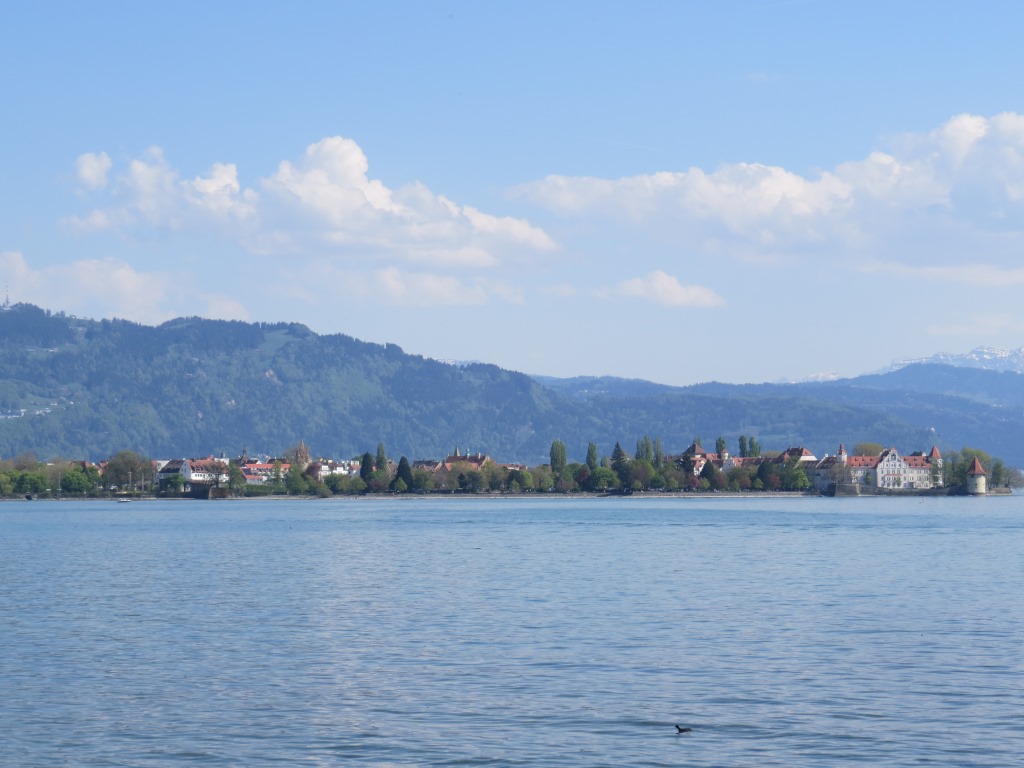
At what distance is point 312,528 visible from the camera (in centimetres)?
10588

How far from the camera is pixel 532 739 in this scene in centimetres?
2336

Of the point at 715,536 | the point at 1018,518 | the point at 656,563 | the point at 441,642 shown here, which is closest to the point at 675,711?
the point at 441,642

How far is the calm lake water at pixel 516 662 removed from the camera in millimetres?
23062

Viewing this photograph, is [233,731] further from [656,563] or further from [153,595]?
[656,563]

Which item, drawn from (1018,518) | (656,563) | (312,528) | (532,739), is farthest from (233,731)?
(1018,518)

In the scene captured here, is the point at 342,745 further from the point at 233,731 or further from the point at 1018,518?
the point at 1018,518

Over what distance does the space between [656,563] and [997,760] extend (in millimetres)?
40040

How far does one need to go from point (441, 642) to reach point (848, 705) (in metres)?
11.8

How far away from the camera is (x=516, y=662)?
102ft

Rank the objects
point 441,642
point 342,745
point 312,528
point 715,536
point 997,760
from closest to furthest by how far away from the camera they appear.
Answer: point 997,760, point 342,745, point 441,642, point 715,536, point 312,528

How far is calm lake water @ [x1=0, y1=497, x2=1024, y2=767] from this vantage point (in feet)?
75.7

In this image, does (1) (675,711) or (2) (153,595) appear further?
(2) (153,595)

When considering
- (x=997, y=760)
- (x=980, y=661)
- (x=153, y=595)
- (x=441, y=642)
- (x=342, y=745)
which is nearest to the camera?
(x=997, y=760)

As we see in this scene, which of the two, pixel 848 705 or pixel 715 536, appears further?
pixel 715 536
